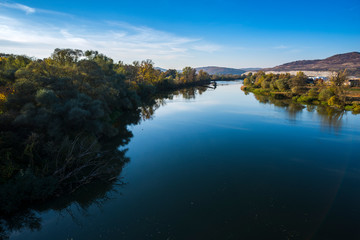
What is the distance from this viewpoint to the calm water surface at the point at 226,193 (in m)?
8.91

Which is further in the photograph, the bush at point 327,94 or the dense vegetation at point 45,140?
the bush at point 327,94

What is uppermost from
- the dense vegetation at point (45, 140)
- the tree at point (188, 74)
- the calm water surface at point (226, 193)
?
the tree at point (188, 74)

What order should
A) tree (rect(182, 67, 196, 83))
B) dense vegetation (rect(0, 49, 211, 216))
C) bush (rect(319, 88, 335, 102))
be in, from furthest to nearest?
tree (rect(182, 67, 196, 83)), bush (rect(319, 88, 335, 102)), dense vegetation (rect(0, 49, 211, 216))

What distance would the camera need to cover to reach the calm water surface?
8906 millimetres

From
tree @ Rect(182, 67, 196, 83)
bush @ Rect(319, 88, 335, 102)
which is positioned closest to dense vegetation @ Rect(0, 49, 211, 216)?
bush @ Rect(319, 88, 335, 102)

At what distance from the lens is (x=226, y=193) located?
1167 cm

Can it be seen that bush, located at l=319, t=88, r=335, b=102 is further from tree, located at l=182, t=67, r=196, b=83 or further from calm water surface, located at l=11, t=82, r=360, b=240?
tree, located at l=182, t=67, r=196, b=83

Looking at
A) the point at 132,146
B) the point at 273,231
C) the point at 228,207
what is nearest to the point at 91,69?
the point at 132,146

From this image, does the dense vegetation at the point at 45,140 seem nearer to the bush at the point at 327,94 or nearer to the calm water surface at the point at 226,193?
the calm water surface at the point at 226,193

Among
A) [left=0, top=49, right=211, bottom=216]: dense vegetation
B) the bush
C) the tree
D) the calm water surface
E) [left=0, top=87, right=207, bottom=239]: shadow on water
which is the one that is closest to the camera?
the calm water surface

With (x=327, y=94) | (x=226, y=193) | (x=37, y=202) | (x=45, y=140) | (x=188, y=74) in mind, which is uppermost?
(x=188, y=74)

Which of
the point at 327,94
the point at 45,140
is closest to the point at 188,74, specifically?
the point at 327,94

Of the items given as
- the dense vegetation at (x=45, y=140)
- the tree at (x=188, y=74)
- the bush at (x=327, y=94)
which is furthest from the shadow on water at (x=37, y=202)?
the tree at (x=188, y=74)

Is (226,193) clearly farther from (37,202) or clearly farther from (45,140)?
(45,140)
